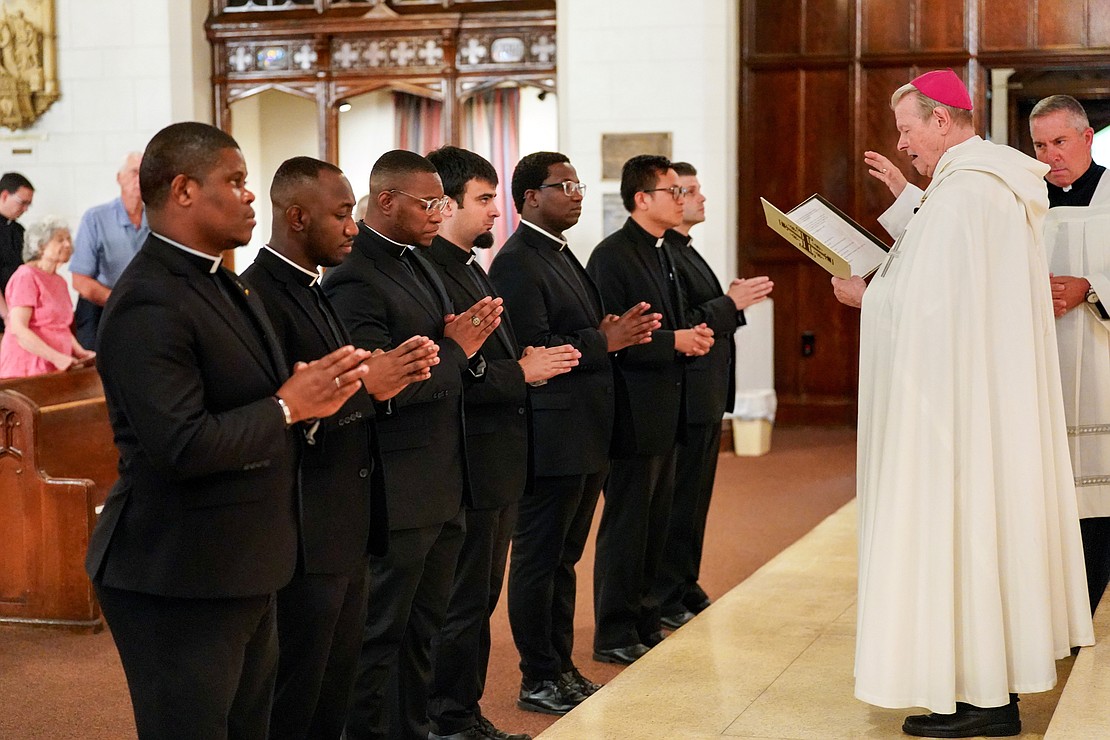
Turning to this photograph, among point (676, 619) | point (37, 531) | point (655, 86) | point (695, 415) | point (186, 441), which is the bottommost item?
point (676, 619)

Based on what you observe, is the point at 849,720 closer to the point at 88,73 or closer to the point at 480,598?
the point at 480,598

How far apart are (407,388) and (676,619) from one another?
7.65ft

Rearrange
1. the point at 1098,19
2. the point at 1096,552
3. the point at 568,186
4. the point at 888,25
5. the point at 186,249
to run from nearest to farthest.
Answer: the point at 186,249, the point at 568,186, the point at 1096,552, the point at 1098,19, the point at 888,25

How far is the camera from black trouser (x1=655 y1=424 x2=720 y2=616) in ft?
16.9

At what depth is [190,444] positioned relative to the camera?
228 centimetres

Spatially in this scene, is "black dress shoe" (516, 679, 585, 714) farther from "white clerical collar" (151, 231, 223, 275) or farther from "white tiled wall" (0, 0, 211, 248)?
"white tiled wall" (0, 0, 211, 248)

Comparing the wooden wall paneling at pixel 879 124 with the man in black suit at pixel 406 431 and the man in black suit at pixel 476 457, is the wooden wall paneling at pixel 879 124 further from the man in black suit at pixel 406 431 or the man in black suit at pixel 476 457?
the man in black suit at pixel 406 431

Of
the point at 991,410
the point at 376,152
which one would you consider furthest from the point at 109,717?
the point at 376,152

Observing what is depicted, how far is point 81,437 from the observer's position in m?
5.46

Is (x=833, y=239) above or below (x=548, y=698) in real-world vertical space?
above

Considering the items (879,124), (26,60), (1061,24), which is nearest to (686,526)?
(879,124)

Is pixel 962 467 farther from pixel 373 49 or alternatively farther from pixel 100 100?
pixel 100 100

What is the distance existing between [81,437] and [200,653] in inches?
132

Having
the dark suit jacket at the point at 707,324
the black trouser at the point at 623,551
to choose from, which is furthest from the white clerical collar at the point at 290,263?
the dark suit jacket at the point at 707,324
